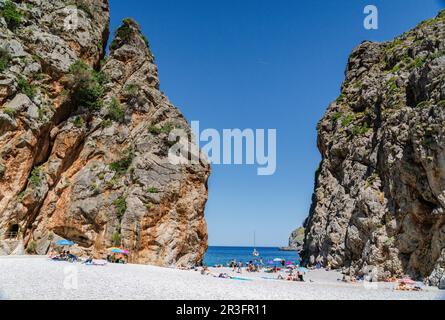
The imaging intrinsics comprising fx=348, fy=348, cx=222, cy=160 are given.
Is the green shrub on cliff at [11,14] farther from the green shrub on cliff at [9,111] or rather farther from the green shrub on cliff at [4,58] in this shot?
the green shrub on cliff at [9,111]

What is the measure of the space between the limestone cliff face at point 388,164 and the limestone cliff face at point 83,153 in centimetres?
1721

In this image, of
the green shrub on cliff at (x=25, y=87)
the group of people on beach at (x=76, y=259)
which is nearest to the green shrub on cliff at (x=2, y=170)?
the green shrub on cliff at (x=25, y=87)

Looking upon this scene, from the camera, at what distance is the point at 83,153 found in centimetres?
3691

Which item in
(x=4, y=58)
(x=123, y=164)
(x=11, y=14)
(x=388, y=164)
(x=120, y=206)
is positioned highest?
(x=11, y=14)

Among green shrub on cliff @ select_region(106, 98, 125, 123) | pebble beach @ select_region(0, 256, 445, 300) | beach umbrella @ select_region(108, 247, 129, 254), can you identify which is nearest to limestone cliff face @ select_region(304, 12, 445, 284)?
pebble beach @ select_region(0, 256, 445, 300)

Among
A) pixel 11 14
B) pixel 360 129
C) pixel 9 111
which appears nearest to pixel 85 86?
pixel 9 111

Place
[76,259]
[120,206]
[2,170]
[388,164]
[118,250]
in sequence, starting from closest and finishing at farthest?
[76,259] < [118,250] < [2,170] < [120,206] < [388,164]

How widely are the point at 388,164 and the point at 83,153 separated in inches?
1239

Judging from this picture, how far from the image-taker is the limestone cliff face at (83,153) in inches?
1248

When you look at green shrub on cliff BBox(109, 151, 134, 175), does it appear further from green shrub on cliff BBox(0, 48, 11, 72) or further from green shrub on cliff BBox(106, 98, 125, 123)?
green shrub on cliff BBox(0, 48, 11, 72)

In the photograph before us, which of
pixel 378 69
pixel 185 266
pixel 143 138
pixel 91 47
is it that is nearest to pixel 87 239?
pixel 185 266

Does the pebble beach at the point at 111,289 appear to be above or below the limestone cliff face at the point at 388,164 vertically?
below

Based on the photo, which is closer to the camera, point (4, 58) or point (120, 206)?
point (4, 58)

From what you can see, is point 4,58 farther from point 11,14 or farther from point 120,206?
point 120,206
